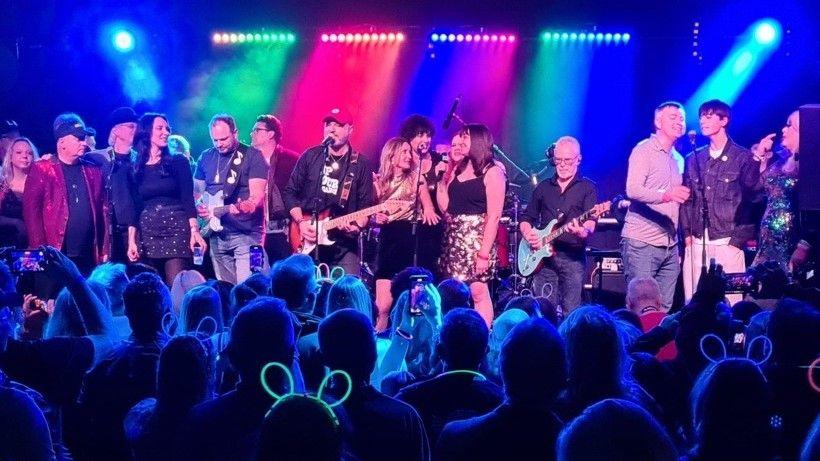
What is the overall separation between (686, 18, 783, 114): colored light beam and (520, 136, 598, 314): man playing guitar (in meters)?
4.32

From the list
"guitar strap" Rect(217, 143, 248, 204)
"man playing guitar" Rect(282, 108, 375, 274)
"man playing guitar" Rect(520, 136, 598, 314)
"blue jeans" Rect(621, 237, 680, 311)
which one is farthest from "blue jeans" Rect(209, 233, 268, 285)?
"blue jeans" Rect(621, 237, 680, 311)

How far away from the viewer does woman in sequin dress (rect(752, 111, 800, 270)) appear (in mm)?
7895

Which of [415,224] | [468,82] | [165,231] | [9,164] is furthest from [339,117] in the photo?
[468,82]

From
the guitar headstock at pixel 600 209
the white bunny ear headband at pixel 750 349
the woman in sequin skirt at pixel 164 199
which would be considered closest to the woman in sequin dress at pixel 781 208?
the guitar headstock at pixel 600 209

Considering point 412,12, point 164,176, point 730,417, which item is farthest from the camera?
point 412,12

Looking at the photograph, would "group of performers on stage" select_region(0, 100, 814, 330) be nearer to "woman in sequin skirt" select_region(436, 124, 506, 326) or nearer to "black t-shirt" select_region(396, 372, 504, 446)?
"woman in sequin skirt" select_region(436, 124, 506, 326)

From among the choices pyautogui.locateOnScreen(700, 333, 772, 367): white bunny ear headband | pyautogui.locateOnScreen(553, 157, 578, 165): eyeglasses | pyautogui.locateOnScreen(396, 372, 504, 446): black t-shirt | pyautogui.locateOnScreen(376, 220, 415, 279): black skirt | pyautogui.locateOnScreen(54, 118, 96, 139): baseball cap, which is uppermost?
pyautogui.locateOnScreen(54, 118, 96, 139): baseball cap

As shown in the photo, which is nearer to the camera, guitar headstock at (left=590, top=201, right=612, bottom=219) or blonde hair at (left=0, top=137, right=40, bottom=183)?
guitar headstock at (left=590, top=201, right=612, bottom=219)

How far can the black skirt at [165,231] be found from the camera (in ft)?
26.8

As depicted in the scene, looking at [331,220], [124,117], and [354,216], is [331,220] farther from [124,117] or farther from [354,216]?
[124,117]

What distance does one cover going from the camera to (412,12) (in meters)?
12.2

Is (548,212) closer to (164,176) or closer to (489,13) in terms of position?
(164,176)

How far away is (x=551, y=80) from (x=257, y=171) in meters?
→ 5.40

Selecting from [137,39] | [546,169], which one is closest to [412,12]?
[546,169]
